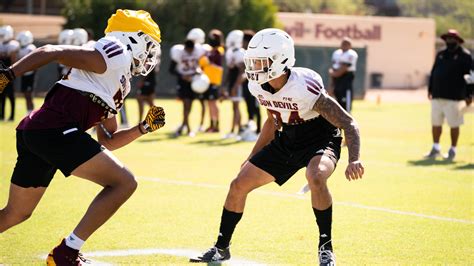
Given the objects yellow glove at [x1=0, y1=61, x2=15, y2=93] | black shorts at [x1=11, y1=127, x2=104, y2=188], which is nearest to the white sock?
black shorts at [x1=11, y1=127, x2=104, y2=188]

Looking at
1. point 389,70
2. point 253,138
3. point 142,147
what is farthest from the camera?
point 389,70

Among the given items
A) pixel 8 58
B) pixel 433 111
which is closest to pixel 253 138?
pixel 433 111

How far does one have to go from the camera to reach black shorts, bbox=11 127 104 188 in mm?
5715

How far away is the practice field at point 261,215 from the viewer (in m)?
7.02

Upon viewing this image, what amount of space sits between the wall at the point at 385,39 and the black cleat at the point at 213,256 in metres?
38.8

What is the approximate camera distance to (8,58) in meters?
19.1

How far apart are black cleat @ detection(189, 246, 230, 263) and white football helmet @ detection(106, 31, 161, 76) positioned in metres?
1.58

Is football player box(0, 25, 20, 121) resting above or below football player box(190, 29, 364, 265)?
below

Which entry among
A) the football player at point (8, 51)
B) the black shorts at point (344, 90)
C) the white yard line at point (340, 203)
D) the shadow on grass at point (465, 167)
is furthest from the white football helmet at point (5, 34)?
the shadow on grass at point (465, 167)

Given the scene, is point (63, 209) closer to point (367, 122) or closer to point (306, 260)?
point (306, 260)

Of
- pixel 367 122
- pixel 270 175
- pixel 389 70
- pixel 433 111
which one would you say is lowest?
pixel 389 70

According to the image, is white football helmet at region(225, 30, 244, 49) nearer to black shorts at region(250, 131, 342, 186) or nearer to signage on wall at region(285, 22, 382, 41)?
black shorts at region(250, 131, 342, 186)

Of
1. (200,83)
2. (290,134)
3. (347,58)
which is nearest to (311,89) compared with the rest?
(290,134)

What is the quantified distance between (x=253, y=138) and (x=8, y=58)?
624 centimetres
